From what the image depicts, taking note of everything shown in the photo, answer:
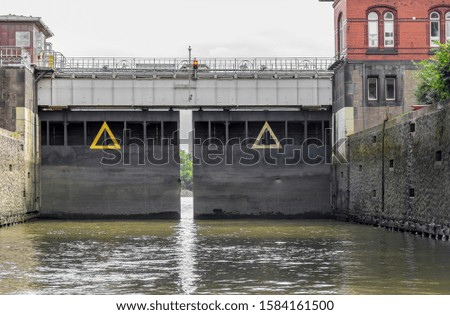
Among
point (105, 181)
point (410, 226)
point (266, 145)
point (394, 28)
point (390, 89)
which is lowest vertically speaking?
point (410, 226)

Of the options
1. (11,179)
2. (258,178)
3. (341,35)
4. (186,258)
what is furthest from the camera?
(258,178)

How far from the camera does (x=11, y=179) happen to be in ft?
170

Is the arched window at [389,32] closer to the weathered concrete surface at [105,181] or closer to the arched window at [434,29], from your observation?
the arched window at [434,29]

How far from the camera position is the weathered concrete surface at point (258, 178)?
196 feet

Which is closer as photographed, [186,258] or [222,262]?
[222,262]

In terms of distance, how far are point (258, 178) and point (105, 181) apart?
10791mm

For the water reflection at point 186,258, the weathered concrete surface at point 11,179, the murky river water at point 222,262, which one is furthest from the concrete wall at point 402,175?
the weathered concrete surface at point 11,179

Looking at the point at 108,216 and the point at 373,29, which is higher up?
the point at 373,29

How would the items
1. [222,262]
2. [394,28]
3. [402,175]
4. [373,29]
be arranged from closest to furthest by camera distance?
[222,262] < [402,175] < [394,28] < [373,29]

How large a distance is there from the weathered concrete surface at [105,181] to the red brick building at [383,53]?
13237 millimetres

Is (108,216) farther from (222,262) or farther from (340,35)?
(222,262)

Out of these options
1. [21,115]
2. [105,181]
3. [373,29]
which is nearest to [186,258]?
[21,115]

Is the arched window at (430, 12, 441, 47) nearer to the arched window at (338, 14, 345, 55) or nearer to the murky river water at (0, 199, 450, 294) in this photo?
the arched window at (338, 14, 345, 55)
